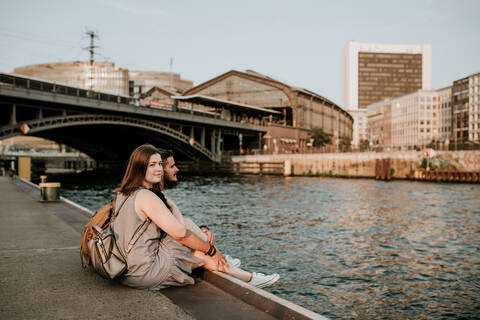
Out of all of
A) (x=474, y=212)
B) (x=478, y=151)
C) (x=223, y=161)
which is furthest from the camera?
(x=223, y=161)

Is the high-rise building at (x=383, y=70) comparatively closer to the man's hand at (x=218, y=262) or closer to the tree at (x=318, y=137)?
the tree at (x=318, y=137)

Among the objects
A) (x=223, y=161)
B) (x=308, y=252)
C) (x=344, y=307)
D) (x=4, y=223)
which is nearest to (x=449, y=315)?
(x=344, y=307)

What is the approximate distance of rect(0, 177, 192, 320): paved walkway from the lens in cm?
389

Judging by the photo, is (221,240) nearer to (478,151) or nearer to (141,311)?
(141,311)

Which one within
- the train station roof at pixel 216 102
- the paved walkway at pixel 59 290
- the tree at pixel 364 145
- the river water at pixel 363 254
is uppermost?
the train station roof at pixel 216 102

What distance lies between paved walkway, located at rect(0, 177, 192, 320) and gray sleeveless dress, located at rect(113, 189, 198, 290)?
15cm

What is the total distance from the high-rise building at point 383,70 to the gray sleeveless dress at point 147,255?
20243 centimetres

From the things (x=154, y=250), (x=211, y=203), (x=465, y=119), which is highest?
(x=465, y=119)

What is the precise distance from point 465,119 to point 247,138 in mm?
57972

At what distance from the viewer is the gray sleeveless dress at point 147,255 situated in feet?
14.5

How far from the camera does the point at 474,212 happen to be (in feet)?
63.0

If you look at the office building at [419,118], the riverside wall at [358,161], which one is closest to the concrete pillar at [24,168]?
the riverside wall at [358,161]

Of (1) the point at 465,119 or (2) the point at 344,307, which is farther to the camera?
(1) the point at 465,119

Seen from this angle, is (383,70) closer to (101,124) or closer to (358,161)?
(358,161)
